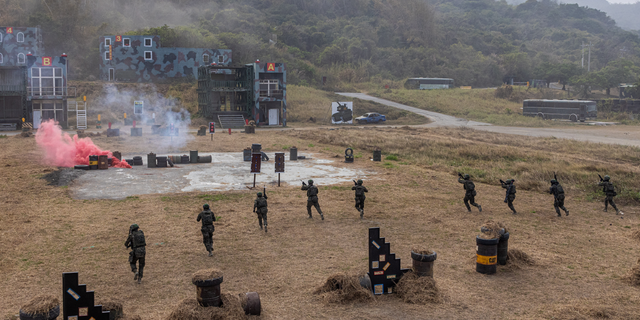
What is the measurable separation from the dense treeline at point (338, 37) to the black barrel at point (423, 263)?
3134 inches

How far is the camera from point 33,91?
48969mm

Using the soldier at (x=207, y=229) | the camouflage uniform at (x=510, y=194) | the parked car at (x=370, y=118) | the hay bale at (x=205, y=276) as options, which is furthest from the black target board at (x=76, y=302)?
the parked car at (x=370, y=118)

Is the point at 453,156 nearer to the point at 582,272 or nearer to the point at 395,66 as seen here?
the point at 582,272

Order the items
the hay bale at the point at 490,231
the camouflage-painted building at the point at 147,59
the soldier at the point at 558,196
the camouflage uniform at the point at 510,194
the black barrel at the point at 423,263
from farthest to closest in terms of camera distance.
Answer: the camouflage-painted building at the point at 147,59
the camouflage uniform at the point at 510,194
the soldier at the point at 558,196
the hay bale at the point at 490,231
the black barrel at the point at 423,263

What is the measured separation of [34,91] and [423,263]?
5131 cm

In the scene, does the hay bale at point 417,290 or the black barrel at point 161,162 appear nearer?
the hay bale at point 417,290

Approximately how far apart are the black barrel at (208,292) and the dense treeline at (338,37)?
260ft

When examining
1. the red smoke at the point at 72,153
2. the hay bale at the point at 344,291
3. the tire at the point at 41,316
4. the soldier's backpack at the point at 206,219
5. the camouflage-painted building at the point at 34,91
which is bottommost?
the hay bale at the point at 344,291

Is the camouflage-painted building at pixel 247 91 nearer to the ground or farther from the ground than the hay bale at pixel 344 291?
farther from the ground

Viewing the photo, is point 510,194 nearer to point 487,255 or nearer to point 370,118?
point 487,255

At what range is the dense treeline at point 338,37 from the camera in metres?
90.3

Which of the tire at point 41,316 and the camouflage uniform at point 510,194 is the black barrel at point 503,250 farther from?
the tire at point 41,316

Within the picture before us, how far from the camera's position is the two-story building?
160ft

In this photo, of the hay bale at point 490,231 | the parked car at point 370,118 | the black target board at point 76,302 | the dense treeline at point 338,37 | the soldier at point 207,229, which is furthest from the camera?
the dense treeline at point 338,37
